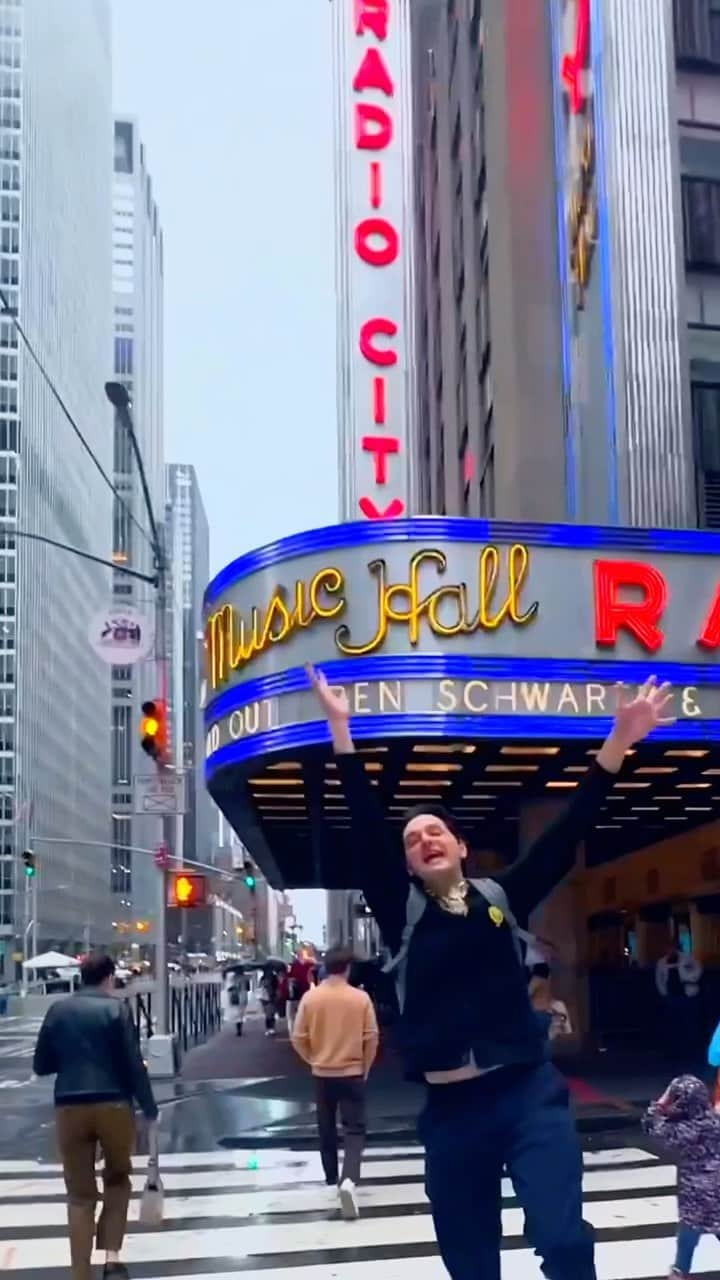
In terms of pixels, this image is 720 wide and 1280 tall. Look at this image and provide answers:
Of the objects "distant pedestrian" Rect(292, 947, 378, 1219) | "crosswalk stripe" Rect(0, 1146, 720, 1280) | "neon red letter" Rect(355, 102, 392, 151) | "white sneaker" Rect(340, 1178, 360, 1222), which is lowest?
"crosswalk stripe" Rect(0, 1146, 720, 1280)

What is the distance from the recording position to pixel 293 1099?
19.0 meters

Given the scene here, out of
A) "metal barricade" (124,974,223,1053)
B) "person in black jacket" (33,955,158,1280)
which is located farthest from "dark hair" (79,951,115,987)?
"metal barricade" (124,974,223,1053)

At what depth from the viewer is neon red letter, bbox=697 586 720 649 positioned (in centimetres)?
1861

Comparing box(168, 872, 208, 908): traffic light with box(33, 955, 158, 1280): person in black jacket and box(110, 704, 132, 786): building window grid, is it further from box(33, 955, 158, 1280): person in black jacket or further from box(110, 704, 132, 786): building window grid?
box(110, 704, 132, 786): building window grid

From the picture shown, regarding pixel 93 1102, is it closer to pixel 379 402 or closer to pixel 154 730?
pixel 154 730

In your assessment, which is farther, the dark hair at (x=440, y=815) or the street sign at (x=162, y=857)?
the street sign at (x=162, y=857)

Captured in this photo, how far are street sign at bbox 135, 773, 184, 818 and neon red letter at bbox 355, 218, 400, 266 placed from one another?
11798 millimetres

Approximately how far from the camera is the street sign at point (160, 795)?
22.0 metres

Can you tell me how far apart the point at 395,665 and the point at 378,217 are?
567 inches

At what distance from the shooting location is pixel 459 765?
21719 millimetres

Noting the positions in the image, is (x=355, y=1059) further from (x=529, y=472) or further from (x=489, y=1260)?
(x=529, y=472)

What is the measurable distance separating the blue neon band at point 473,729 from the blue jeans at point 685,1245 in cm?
1041

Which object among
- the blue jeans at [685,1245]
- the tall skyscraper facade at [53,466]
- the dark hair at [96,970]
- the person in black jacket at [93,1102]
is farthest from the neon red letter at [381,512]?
the tall skyscraper facade at [53,466]

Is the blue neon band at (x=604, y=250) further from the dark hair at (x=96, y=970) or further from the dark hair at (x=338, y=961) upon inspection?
the dark hair at (x=96, y=970)
